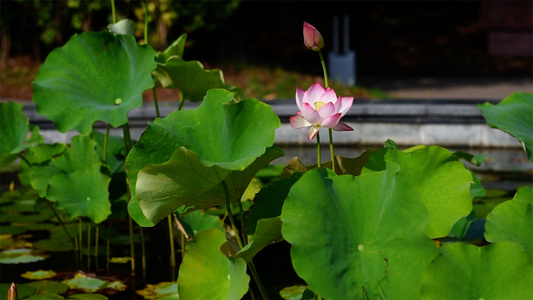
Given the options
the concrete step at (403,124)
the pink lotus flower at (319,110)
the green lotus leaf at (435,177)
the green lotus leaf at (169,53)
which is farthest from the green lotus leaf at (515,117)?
the concrete step at (403,124)

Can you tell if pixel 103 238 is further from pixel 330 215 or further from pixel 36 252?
pixel 330 215

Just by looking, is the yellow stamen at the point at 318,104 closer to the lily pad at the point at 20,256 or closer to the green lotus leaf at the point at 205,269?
the green lotus leaf at the point at 205,269

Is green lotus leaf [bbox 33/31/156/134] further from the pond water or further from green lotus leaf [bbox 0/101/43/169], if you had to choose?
the pond water

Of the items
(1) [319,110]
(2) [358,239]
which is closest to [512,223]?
(2) [358,239]

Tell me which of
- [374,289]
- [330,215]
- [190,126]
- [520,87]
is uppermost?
[190,126]

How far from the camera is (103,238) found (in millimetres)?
3346

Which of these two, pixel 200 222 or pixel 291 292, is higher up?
pixel 200 222

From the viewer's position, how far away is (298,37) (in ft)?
45.9

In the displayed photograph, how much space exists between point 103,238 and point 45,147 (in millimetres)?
436

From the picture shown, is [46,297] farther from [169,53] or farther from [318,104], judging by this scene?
[318,104]

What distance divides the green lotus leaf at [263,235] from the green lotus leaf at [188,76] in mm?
963

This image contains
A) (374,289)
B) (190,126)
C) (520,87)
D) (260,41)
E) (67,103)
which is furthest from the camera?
(260,41)

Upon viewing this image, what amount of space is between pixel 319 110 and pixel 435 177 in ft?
1.32

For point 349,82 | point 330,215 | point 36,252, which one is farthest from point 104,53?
point 349,82
